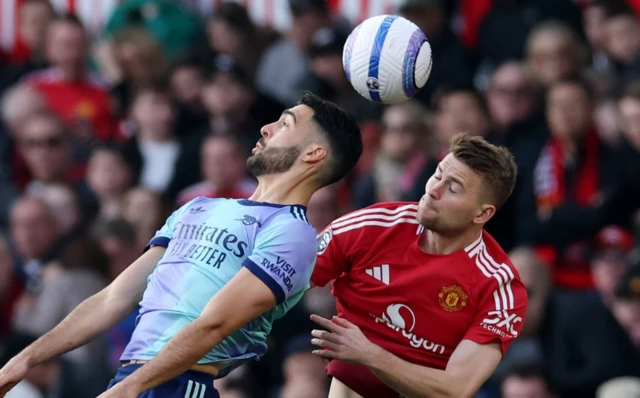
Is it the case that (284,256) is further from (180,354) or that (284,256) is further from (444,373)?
(444,373)

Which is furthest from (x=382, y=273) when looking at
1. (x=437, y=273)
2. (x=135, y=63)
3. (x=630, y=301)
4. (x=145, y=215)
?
(x=135, y=63)

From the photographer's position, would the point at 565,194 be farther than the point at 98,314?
Yes

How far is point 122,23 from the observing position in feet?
39.7

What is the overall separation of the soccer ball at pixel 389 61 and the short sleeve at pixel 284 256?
3.25 ft

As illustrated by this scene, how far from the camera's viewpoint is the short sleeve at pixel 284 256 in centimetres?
570

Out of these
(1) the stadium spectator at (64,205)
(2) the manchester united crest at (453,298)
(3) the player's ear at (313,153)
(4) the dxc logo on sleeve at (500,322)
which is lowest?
(1) the stadium spectator at (64,205)

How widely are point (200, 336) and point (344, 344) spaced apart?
0.68 meters

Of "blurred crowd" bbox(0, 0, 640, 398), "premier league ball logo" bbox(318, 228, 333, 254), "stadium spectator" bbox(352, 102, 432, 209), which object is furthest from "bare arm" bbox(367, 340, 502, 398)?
"stadium spectator" bbox(352, 102, 432, 209)

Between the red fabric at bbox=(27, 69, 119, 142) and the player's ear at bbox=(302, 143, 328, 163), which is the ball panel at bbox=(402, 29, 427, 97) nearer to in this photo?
the player's ear at bbox=(302, 143, 328, 163)

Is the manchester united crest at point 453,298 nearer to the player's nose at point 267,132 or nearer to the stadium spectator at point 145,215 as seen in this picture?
→ the player's nose at point 267,132

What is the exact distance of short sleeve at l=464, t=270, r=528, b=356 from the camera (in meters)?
6.25

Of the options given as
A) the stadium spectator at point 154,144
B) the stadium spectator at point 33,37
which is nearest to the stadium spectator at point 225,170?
the stadium spectator at point 154,144

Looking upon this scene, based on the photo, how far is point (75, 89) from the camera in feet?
39.4

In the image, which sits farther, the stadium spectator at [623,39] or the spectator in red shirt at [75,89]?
the spectator in red shirt at [75,89]
